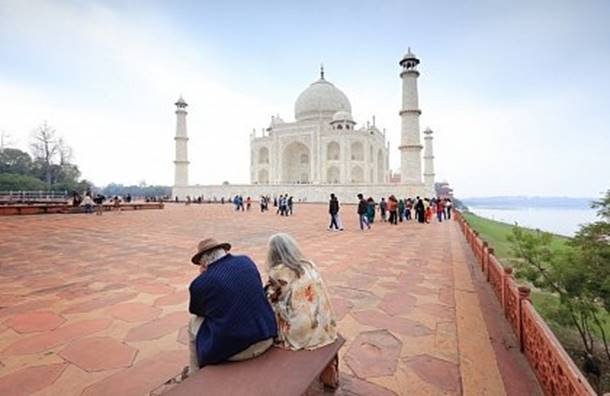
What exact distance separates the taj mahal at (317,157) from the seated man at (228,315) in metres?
26.4

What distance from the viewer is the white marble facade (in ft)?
124

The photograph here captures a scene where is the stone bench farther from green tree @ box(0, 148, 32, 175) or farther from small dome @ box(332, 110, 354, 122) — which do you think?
green tree @ box(0, 148, 32, 175)

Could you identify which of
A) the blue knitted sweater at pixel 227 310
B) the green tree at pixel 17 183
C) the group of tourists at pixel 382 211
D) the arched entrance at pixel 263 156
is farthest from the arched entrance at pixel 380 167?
the blue knitted sweater at pixel 227 310

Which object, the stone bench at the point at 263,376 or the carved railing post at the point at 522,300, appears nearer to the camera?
the stone bench at the point at 263,376

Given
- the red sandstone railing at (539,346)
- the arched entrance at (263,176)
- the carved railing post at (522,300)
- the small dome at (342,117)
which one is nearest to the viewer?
the red sandstone railing at (539,346)

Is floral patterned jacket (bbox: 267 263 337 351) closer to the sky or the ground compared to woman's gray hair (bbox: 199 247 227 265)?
closer to the ground

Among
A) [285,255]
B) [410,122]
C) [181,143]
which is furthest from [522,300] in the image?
[181,143]

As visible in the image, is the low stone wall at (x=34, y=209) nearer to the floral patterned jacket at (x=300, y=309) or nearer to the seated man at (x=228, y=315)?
the seated man at (x=228, y=315)

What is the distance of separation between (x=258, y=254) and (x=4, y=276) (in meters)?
3.63

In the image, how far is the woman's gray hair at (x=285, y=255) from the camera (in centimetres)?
191

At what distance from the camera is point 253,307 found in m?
1.71

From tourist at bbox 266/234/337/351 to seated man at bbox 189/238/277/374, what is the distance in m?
0.11

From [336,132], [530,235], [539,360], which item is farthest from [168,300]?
[336,132]

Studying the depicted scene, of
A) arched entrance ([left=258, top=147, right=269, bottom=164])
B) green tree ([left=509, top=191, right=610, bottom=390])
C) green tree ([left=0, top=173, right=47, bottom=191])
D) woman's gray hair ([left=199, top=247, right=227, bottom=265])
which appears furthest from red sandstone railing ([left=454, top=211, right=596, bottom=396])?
green tree ([left=0, top=173, right=47, bottom=191])
